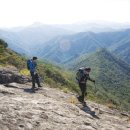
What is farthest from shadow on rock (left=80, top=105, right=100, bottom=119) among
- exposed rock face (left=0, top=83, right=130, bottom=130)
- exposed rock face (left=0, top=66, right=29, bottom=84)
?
exposed rock face (left=0, top=66, right=29, bottom=84)

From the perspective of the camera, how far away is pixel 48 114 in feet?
68.1

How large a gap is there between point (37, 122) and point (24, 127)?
3.69ft

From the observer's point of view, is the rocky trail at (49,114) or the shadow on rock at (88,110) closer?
the rocky trail at (49,114)

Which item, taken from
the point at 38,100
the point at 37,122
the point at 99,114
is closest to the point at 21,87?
the point at 38,100

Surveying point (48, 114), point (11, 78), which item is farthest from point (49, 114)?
point (11, 78)

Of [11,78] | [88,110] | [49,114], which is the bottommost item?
[88,110]

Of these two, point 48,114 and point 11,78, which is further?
point 11,78

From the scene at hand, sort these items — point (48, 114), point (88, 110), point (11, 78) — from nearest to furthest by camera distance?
point (48, 114) < point (88, 110) < point (11, 78)

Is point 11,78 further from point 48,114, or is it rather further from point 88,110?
point 48,114

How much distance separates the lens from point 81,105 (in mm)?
24984

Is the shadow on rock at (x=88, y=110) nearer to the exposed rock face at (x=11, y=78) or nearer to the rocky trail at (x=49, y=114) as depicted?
the rocky trail at (x=49, y=114)

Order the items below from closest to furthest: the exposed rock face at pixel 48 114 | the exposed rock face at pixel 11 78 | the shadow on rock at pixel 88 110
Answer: the exposed rock face at pixel 48 114 < the shadow on rock at pixel 88 110 < the exposed rock face at pixel 11 78

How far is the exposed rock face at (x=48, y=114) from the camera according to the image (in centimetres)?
1897

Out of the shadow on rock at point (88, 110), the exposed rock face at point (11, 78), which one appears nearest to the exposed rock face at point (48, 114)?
the shadow on rock at point (88, 110)
